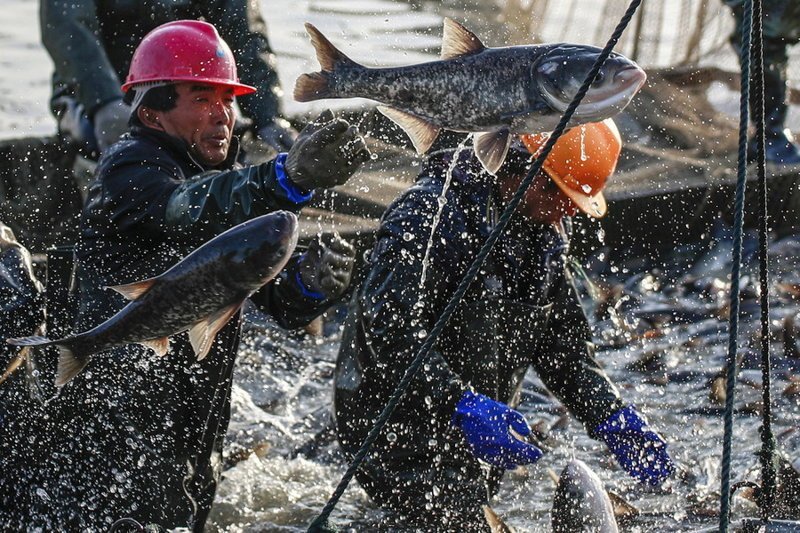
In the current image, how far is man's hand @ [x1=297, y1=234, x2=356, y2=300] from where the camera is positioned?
343cm

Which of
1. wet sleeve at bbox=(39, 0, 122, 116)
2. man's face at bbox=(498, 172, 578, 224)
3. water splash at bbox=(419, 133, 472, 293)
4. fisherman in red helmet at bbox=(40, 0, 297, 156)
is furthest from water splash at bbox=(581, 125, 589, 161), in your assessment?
wet sleeve at bbox=(39, 0, 122, 116)

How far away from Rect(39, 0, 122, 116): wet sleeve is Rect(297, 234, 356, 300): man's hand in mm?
3247

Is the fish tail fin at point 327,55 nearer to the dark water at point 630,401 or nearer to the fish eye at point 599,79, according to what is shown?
the fish eye at point 599,79

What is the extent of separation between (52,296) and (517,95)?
2.53m

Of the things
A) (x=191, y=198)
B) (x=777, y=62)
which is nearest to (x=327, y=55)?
(x=191, y=198)

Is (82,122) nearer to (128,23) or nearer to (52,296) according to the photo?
(128,23)

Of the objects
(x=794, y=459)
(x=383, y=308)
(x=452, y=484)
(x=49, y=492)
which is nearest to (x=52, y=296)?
(x=49, y=492)

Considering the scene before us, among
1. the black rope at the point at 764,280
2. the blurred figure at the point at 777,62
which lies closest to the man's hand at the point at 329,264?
the black rope at the point at 764,280

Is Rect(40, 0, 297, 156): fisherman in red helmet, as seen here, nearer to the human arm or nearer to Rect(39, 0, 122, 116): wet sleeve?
Rect(39, 0, 122, 116): wet sleeve

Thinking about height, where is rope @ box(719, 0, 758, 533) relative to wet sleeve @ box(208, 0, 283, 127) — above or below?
above

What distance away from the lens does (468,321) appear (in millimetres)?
4172

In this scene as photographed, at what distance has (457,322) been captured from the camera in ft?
13.8

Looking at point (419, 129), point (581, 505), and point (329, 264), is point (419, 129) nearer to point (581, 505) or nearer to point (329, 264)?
point (329, 264)

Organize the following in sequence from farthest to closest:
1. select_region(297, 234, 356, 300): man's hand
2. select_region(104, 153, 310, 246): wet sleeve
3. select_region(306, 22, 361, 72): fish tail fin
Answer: select_region(297, 234, 356, 300): man's hand, select_region(104, 153, 310, 246): wet sleeve, select_region(306, 22, 361, 72): fish tail fin
